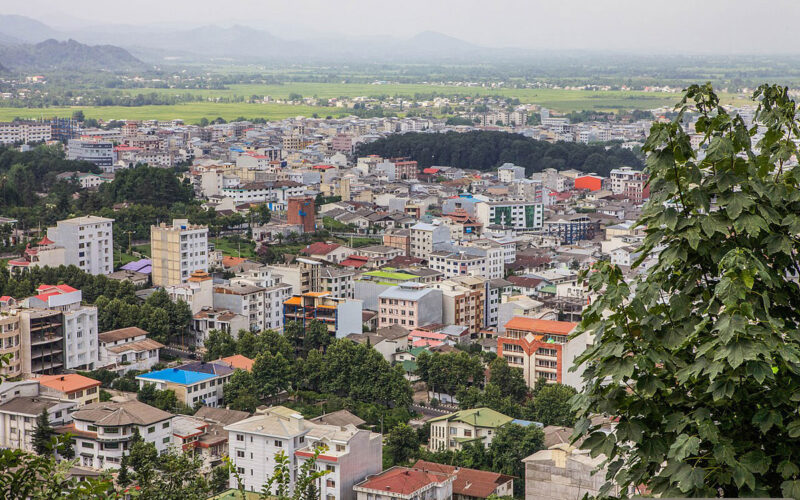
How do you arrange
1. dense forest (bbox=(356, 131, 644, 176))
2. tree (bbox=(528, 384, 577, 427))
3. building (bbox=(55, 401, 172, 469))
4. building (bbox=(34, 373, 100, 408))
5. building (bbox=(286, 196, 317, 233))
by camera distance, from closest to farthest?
building (bbox=(55, 401, 172, 469)), tree (bbox=(528, 384, 577, 427)), building (bbox=(34, 373, 100, 408)), building (bbox=(286, 196, 317, 233)), dense forest (bbox=(356, 131, 644, 176))

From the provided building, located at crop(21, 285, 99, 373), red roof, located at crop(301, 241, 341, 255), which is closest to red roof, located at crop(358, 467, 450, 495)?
building, located at crop(21, 285, 99, 373)

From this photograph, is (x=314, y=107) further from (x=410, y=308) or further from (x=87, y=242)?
(x=410, y=308)

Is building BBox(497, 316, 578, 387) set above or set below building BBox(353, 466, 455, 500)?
above

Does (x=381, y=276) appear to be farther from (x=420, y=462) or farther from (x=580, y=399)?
(x=580, y=399)

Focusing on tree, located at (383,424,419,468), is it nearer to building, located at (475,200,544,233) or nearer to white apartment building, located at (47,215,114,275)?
white apartment building, located at (47,215,114,275)

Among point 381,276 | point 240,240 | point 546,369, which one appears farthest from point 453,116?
point 546,369

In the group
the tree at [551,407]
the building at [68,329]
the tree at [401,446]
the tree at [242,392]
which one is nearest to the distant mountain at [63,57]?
the building at [68,329]
